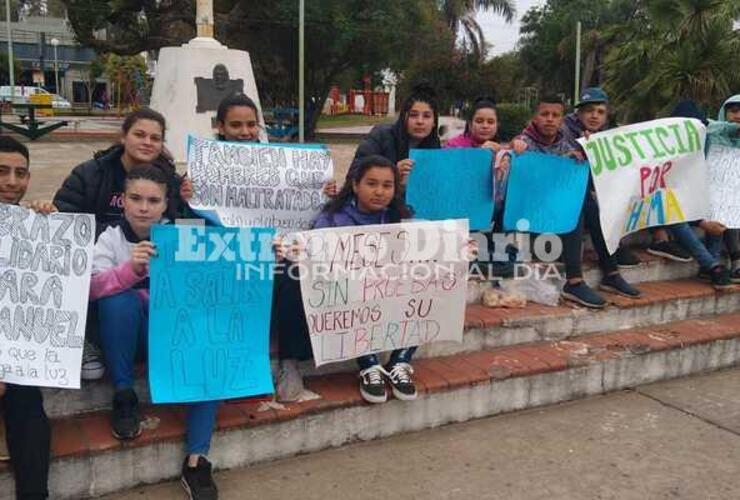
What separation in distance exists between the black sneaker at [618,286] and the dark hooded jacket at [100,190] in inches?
113

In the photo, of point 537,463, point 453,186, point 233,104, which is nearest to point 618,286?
point 453,186

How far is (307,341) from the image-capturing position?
3.25m

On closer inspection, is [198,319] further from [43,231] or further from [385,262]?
[385,262]

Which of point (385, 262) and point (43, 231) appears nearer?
point (43, 231)

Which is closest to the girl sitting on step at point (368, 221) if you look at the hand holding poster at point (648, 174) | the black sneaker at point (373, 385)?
the black sneaker at point (373, 385)

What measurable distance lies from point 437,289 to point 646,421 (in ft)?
4.17

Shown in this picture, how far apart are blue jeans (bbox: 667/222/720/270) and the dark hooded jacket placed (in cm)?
351

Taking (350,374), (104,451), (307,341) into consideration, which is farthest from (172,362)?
(350,374)

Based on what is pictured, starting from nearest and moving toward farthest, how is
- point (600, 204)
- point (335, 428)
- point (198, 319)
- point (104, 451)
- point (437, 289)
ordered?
point (104, 451), point (198, 319), point (335, 428), point (437, 289), point (600, 204)

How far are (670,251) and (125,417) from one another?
160 inches

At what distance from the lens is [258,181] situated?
3684mm

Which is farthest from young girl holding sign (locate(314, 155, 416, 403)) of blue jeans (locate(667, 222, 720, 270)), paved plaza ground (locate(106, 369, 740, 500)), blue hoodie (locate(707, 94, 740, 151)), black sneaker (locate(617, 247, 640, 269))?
blue hoodie (locate(707, 94, 740, 151))

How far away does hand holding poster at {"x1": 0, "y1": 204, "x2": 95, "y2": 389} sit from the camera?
2.66 metres

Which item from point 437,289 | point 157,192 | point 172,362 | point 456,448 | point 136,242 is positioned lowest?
point 456,448
